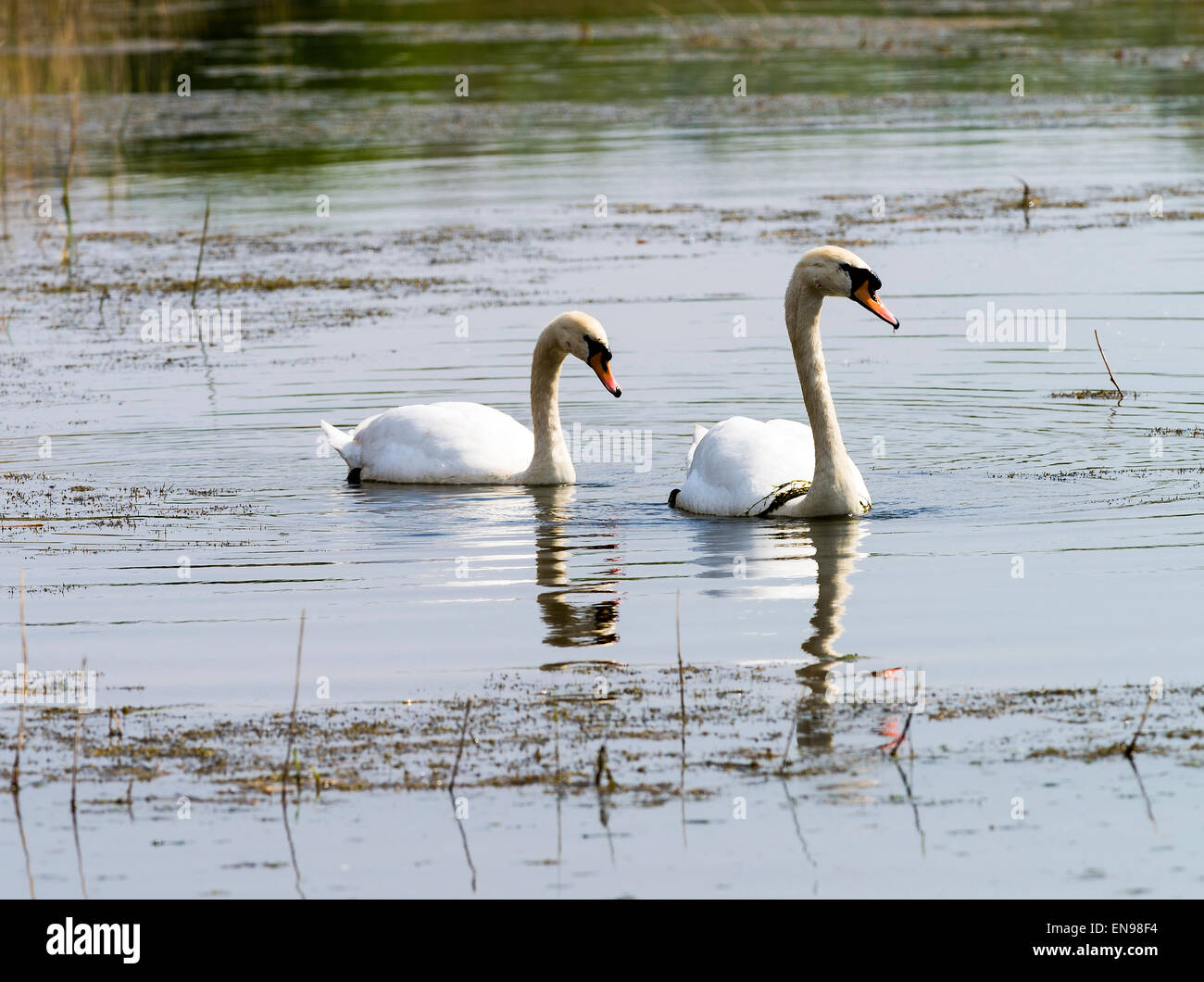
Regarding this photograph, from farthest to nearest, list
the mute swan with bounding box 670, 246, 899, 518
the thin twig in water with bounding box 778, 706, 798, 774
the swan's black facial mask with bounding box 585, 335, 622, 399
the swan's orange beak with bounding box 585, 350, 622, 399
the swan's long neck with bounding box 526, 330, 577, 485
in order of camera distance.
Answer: the swan's long neck with bounding box 526, 330, 577, 485
the swan's black facial mask with bounding box 585, 335, 622, 399
the swan's orange beak with bounding box 585, 350, 622, 399
the mute swan with bounding box 670, 246, 899, 518
the thin twig in water with bounding box 778, 706, 798, 774

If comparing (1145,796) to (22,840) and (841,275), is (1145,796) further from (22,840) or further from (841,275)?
(841,275)

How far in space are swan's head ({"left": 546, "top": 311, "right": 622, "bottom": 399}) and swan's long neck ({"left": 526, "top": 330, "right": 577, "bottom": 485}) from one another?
111 millimetres

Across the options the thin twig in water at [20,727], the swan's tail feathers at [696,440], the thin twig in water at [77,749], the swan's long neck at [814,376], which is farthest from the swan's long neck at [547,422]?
the thin twig in water at [20,727]

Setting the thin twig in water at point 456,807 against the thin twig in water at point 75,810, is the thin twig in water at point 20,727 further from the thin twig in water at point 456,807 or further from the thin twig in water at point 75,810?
the thin twig in water at point 456,807

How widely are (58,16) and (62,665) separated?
128 ft

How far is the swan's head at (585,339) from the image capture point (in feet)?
37.0

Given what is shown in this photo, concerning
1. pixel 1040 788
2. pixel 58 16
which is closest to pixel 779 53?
pixel 58 16

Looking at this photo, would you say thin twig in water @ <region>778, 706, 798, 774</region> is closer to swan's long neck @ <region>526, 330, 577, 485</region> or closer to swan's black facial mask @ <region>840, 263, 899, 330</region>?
swan's black facial mask @ <region>840, 263, 899, 330</region>

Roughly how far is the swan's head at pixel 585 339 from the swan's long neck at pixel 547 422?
11 cm

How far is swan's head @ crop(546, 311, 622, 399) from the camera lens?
444 inches

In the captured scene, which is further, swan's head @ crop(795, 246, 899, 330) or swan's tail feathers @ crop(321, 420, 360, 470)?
swan's tail feathers @ crop(321, 420, 360, 470)

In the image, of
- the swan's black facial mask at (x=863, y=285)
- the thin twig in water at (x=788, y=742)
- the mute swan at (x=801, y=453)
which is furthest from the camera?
the mute swan at (x=801, y=453)

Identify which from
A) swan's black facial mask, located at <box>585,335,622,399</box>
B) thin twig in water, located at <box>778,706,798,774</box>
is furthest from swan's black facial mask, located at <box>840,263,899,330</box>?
thin twig in water, located at <box>778,706,798,774</box>

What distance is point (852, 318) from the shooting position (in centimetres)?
1636
